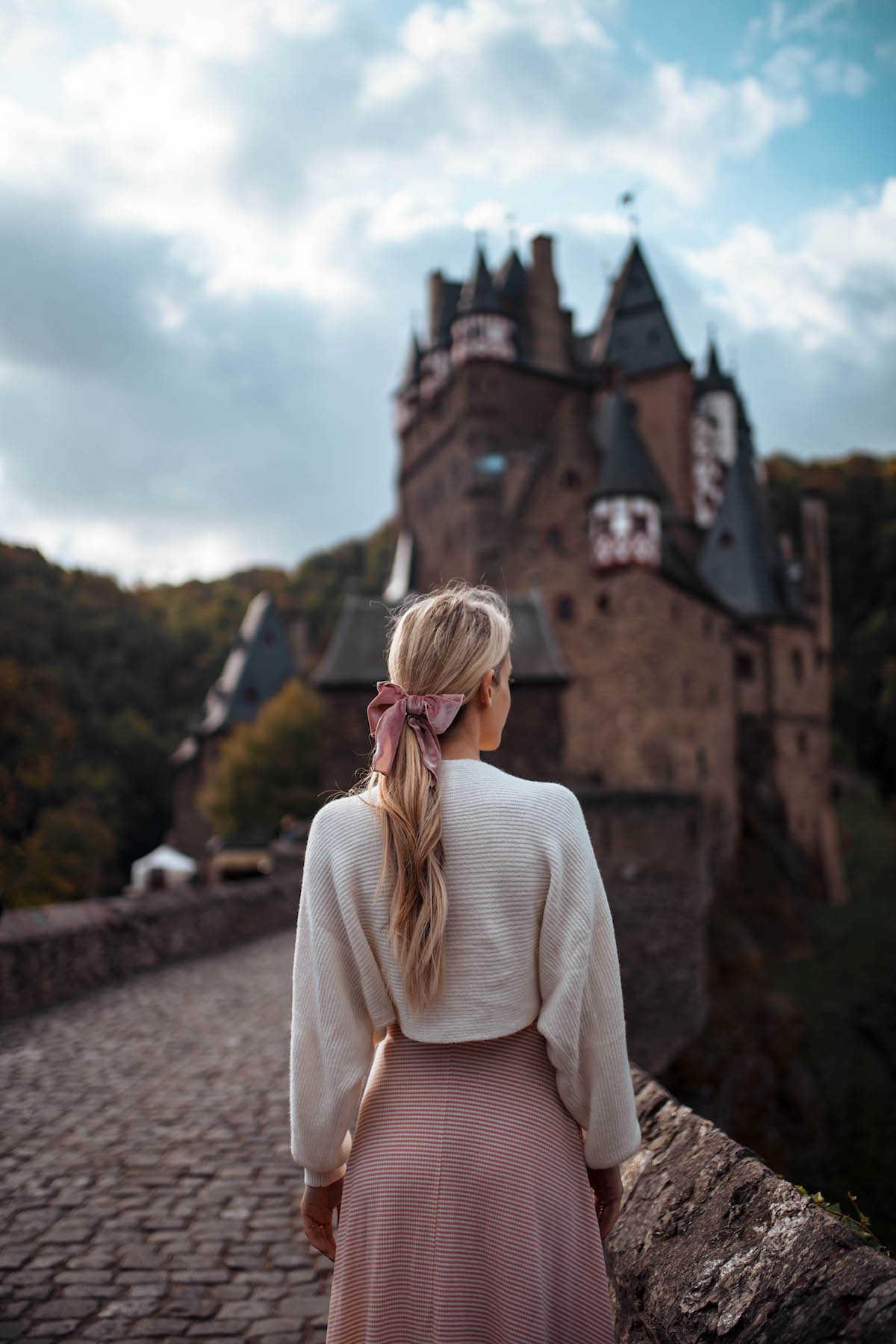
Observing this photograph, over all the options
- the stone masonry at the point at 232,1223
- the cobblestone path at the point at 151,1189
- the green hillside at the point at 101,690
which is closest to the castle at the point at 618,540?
the green hillside at the point at 101,690

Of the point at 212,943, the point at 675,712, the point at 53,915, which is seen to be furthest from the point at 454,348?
the point at 53,915

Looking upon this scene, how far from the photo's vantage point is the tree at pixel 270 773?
120ft

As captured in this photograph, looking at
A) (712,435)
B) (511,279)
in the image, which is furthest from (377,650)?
(511,279)

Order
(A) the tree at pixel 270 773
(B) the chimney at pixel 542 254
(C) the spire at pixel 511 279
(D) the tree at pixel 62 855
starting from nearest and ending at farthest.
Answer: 1. (D) the tree at pixel 62 855
2. (A) the tree at pixel 270 773
3. (C) the spire at pixel 511 279
4. (B) the chimney at pixel 542 254

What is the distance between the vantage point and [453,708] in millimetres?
1865

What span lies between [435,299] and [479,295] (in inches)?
298

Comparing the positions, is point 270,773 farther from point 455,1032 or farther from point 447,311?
point 455,1032

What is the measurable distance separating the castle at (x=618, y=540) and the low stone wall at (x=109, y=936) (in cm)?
835

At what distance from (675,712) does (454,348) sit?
1707cm

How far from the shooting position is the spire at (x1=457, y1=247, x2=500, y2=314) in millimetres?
36812

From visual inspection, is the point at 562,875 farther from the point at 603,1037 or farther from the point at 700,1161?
the point at 700,1161

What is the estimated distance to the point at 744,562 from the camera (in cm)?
3512

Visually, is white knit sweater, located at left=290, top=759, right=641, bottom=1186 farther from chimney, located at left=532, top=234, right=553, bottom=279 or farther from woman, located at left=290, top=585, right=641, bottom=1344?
chimney, located at left=532, top=234, right=553, bottom=279

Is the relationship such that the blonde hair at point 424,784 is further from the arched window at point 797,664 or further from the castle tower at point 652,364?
the castle tower at point 652,364
